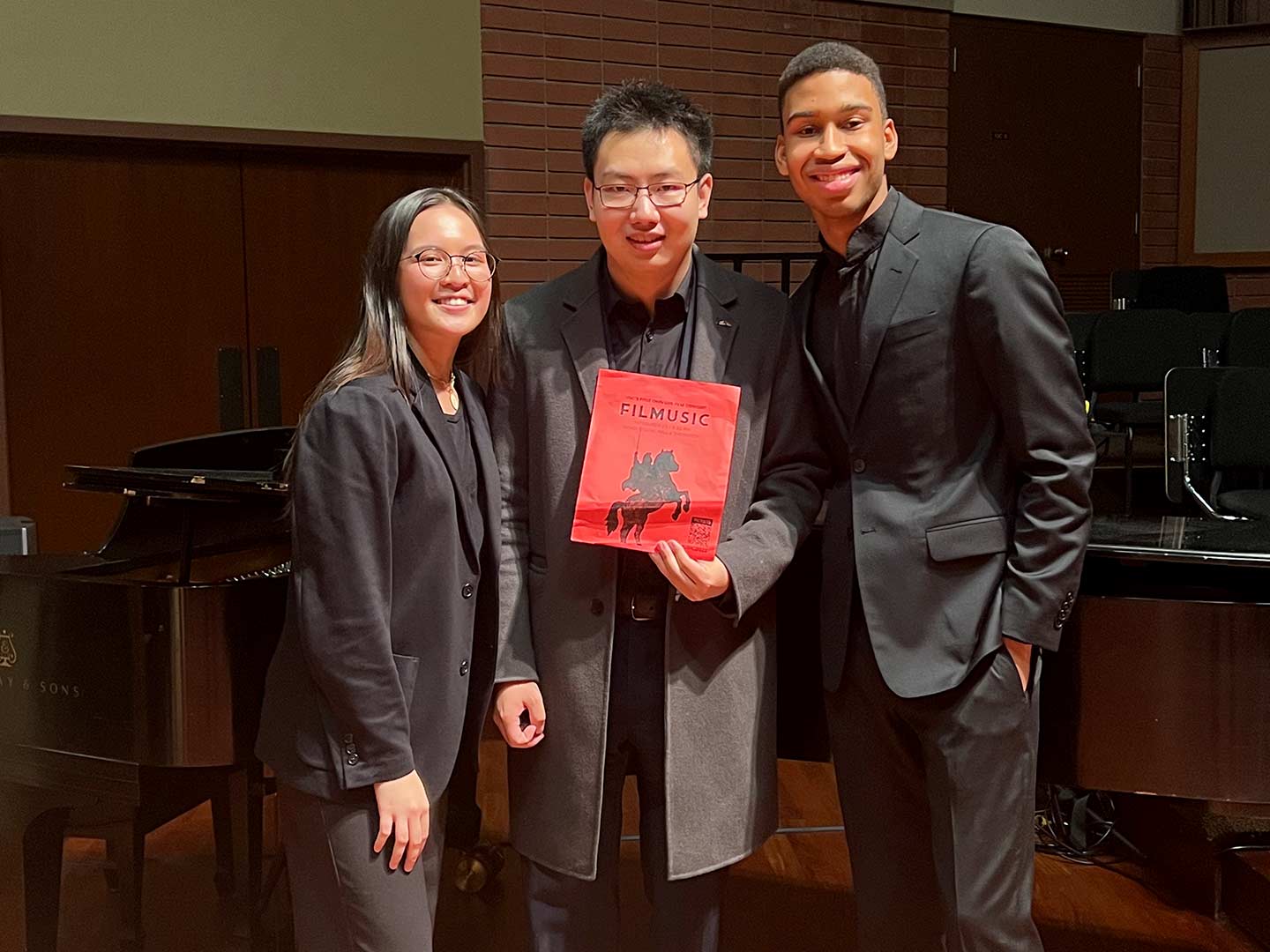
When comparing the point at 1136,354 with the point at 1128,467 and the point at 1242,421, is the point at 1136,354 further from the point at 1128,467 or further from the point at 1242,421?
the point at 1242,421

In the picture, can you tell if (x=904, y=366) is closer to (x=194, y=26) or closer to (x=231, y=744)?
(x=231, y=744)

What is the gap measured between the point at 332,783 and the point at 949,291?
112 centimetres

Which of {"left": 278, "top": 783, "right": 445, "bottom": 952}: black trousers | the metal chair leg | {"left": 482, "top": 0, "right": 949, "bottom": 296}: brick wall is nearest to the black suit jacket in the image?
{"left": 278, "top": 783, "right": 445, "bottom": 952}: black trousers

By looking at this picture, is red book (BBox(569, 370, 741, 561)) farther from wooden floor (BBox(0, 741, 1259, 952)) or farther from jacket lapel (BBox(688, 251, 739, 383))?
wooden floor (BBox(0, 741, 1259, 952))

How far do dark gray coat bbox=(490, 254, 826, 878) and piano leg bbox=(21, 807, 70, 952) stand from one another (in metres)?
1.03

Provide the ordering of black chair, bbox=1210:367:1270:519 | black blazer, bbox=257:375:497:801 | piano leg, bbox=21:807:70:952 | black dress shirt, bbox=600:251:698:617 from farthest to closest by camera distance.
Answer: black chair, bbox=1210:367:1270:519
piano leg, bbox=21:807:70:952
black dress shirt, bbox=600:251:698:617
black blazer, bbox=257:375:497:801

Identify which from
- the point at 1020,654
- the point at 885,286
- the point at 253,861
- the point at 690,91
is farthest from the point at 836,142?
the point at 690,91

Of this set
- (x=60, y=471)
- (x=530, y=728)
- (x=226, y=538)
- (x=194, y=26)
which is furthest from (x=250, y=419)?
(x=530, y=728)

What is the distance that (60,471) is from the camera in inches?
205

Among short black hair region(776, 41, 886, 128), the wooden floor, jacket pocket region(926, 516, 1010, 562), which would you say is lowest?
the wooden floor

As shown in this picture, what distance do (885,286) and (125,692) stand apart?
4.90 ft

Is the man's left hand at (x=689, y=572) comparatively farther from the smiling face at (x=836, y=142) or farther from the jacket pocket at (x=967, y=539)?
the smiling face at (x=836, y=142)

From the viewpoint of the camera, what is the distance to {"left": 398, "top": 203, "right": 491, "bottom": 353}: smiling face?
5.66 feet

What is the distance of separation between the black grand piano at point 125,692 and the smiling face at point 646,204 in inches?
31.6
